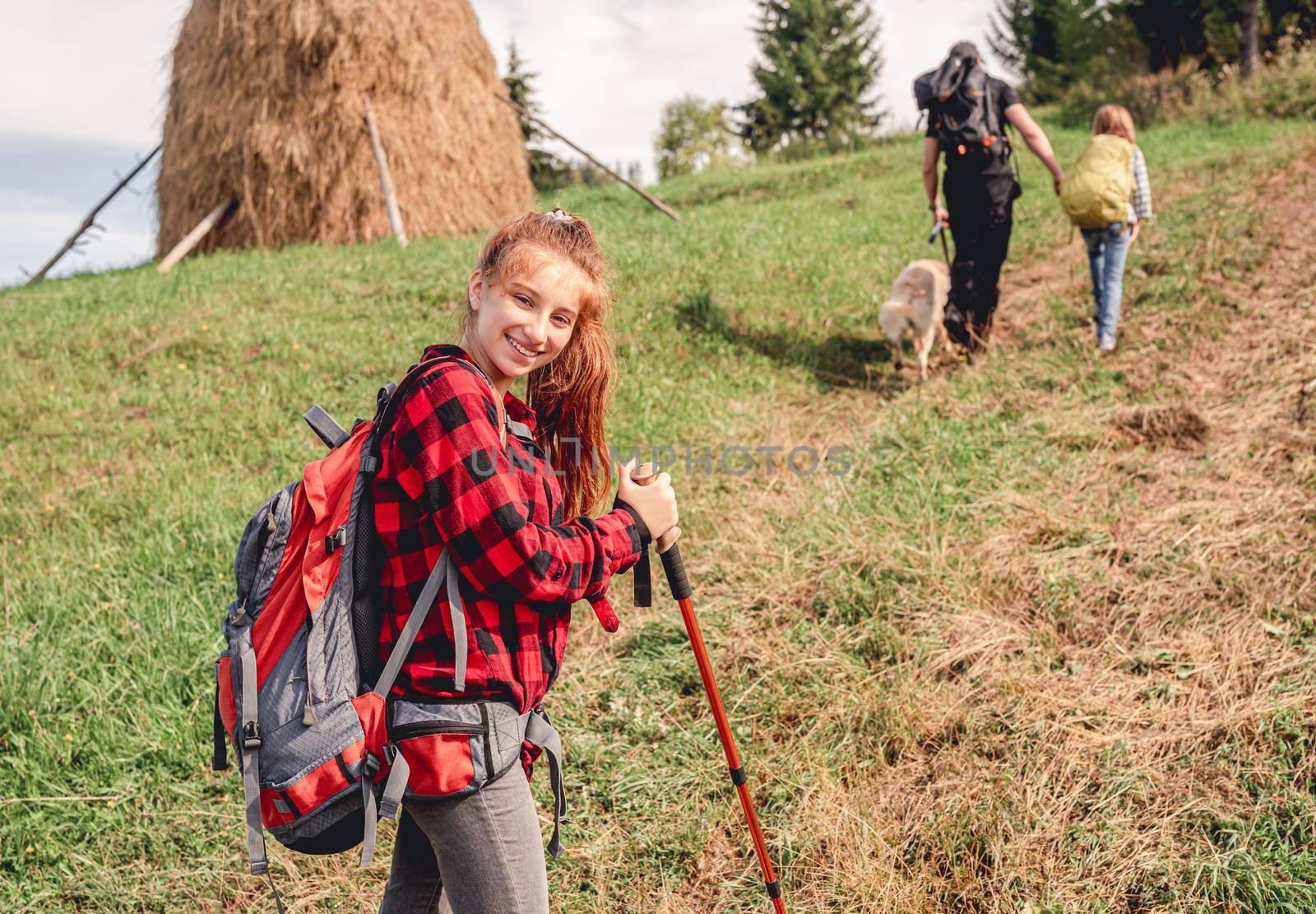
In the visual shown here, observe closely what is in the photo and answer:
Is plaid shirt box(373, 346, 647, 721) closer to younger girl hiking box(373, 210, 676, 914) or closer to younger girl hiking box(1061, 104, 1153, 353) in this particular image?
younger girl hiking box(373, 210, 676, 914)

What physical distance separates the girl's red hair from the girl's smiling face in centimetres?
2

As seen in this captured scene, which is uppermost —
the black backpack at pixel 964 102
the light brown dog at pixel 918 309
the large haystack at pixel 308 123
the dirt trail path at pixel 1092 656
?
the large haystack at pixel 308 123

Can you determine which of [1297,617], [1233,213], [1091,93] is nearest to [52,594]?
[1297,617]

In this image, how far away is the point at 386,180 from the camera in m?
12.4

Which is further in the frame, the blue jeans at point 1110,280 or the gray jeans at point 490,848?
the blue jeans at point 1110,280

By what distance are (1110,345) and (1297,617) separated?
3.12 metres

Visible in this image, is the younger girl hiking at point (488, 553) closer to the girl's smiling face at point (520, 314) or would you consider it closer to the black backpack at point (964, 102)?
the girl's smiling face at point (520, 314)

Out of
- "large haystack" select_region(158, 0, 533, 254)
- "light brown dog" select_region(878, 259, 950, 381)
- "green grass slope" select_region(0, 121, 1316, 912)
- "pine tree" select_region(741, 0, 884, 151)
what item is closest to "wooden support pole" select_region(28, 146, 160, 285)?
"large haystack" select_region(158, 0, 533, 254)

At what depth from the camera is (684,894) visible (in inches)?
120

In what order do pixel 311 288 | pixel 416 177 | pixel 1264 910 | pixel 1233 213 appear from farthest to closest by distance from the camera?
pixel 416 177 < pixel 311 288 < pixel 1233 213 < pixel 1264 910

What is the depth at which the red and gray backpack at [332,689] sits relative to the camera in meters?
1.62

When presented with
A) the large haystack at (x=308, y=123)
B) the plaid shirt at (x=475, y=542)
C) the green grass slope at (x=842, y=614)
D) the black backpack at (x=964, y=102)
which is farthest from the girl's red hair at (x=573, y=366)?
the large haystack at (x=308, y=123)

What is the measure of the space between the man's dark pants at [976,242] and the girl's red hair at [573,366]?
16.9ft

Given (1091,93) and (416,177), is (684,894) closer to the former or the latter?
(416,177)
